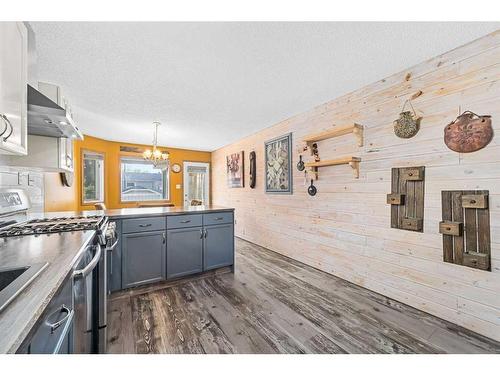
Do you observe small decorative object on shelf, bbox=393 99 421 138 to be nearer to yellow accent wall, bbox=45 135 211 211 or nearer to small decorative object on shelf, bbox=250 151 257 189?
small decorative object on shelf, bbox=250 151 257 189

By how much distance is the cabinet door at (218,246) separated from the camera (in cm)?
287

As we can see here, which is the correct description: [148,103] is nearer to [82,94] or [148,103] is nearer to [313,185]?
[82,94]

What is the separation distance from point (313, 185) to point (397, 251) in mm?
1297

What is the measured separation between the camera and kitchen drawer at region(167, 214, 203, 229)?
2.62 meters

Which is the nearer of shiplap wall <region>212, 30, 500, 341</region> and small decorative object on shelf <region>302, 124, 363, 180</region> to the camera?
shiplap wall <region>212, 30, 500, 341</region>

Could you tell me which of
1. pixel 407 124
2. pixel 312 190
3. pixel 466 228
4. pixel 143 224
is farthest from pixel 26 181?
pixel 466 228

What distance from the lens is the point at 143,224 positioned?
96.9 inches

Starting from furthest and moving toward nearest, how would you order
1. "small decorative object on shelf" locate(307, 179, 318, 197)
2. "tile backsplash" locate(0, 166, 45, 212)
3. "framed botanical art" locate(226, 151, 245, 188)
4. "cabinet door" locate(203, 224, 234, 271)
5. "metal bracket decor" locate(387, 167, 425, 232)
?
"framed botanical art" locate(226, 151, 245, 188)
"small decorative object on shelf" locate(307, 179, 318, 197)
"cabinet door" locate(203, 224, 234, 271)
"metal bracket decor" locate(387, 167, 425, 232)
"tile backsplash" locate(0, 166, 45, 212)

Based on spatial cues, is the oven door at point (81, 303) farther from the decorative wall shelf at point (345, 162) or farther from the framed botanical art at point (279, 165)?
the framed botanical art at point (279, 165)

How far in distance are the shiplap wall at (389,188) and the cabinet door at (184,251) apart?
1532 millimetres

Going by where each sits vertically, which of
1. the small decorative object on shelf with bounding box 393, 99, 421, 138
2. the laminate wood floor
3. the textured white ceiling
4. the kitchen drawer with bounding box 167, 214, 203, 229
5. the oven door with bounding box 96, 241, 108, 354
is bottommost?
the laminate wood floor

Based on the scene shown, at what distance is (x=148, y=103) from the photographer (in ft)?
9.77

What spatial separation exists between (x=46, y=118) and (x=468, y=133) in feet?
10.6

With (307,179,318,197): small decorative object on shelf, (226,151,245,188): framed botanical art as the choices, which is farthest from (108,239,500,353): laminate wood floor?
(226,151,245,188): framed botanical art
